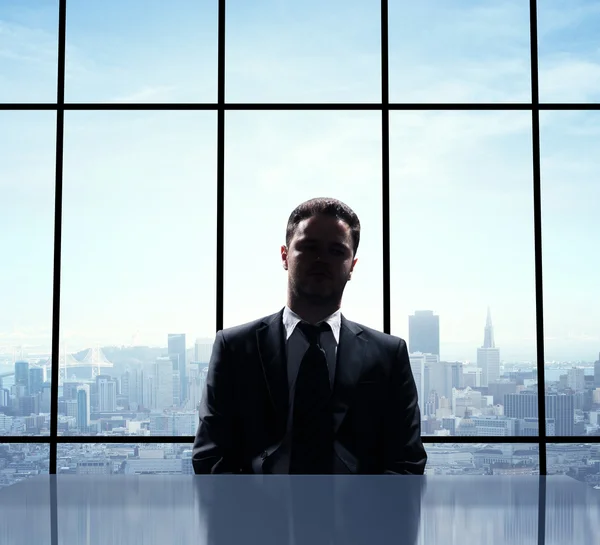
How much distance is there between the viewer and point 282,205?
3.40m

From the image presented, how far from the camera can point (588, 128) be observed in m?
3.63

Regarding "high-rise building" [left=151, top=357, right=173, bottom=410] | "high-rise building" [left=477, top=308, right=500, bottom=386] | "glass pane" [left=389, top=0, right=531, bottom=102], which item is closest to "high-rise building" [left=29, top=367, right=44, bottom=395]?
"high-rise building" [left=151, top=357, right=173, bottom=410]

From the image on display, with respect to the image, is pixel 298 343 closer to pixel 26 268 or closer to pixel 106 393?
pixel 106 393

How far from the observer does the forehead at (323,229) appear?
6.37 feet

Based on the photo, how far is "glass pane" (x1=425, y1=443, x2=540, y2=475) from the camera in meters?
3.22

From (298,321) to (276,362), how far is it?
0.13 m

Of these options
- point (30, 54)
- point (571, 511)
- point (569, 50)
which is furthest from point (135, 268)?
point (571, 511)

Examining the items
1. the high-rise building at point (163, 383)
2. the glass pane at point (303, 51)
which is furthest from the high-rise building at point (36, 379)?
the glass pane at point (303, 51)

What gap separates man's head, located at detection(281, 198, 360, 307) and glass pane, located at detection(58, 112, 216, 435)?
1344 millimetres

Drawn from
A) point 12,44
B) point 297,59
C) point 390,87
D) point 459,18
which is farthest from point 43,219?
point 459,18

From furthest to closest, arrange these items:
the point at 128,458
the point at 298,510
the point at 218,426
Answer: the point at 128,458
the point at 218,426
the point at 298,510

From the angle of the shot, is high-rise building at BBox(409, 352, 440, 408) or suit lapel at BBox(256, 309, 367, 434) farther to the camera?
high-rise building at BBox(409, 352, 440, 408)

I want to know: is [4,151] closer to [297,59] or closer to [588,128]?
[297,59]

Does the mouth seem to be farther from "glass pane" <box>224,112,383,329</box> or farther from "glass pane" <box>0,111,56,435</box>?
"glass pane" <box>0,111,56,435</box>
